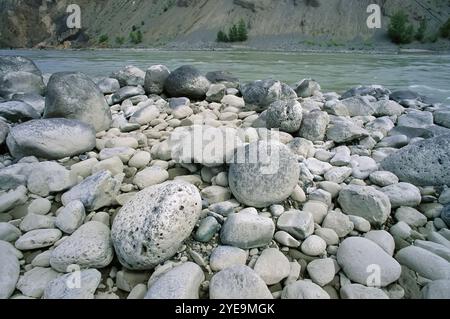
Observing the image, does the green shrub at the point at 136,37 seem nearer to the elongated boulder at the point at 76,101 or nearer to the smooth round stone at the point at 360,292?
the elongated boulder at the point at 76,101

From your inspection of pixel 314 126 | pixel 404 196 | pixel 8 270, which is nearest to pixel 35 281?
pixel 8 270

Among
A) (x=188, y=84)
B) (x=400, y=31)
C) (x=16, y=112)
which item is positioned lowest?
(x=16, y=112)

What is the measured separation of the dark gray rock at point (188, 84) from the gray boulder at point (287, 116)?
6.77ft

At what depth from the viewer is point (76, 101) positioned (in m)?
4.25

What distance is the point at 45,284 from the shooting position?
211 centimetres

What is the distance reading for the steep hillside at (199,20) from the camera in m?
50.6

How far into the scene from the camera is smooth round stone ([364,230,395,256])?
2.37 m

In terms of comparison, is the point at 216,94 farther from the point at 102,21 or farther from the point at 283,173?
the point at 102,21

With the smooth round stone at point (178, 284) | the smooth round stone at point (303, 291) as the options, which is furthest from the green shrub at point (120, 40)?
the smooth round stone at point (303, 291)

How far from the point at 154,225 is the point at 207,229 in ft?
1.56

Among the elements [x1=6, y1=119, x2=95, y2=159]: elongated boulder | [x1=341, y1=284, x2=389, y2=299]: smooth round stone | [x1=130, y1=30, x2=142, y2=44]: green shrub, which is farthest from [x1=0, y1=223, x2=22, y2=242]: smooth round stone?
[x1=130, y1=30, x2=142, y2=44]: green shrub

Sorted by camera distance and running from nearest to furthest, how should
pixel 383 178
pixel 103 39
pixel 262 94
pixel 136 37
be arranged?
pixel 383 178 < pixel 262 94 < pixel 136 37 < pixel 103 39

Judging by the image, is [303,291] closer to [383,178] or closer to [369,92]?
[383,178]

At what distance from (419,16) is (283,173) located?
60559mm
